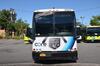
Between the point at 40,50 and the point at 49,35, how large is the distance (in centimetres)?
92

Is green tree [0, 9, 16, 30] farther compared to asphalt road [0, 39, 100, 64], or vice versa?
green tree [0, 9, 16, 30]

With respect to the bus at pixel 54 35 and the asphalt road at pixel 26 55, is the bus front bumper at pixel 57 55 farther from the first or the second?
the asphalt road at pixel 26 55

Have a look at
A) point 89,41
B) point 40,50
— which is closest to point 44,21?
point 40,50

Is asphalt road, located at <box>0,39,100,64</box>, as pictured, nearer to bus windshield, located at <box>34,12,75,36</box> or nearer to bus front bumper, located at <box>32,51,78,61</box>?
bus front bumper, located at <box>32,51,78,61</box>

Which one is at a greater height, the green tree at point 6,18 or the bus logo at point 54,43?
the green tree at point 6,18

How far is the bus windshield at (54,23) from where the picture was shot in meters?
18.2

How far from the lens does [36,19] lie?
1850 centimetres

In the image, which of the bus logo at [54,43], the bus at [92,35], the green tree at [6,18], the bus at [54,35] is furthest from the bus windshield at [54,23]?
the green tree at [6,18]

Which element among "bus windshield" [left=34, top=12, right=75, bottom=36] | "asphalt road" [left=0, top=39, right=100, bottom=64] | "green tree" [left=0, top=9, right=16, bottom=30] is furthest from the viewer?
"green tree" [left=0, top=9, right=16, bottom=30]

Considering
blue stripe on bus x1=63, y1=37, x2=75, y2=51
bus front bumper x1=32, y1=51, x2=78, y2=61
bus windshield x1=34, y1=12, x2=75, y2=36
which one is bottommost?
bus front bumper x1=32, y1=51, x2=78, y2=61

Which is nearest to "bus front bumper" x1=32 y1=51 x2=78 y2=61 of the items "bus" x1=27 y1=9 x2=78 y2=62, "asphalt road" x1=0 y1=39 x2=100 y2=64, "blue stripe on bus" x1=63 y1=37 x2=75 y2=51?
"bus" x1=27 y1=9 x2=78 y2=62

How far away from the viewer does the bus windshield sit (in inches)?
719

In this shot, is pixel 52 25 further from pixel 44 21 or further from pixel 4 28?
pixel 4 28

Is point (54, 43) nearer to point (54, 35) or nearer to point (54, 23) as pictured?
point (54, 35)
